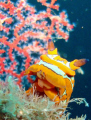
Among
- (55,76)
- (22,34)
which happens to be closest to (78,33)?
(22,34)

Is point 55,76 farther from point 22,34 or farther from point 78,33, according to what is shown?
point 78,33

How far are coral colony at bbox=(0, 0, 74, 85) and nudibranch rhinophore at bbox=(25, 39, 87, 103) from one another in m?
0.56

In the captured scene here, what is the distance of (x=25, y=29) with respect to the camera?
2799 millimetres

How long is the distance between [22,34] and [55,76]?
1.18 metres

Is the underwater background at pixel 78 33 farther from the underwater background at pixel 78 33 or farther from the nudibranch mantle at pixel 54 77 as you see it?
the nudibranch mantle at pixel 54 77

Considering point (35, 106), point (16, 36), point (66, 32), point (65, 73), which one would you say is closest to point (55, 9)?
point (66, 32)

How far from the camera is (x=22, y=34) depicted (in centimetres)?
275

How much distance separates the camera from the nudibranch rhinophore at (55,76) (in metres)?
2.02

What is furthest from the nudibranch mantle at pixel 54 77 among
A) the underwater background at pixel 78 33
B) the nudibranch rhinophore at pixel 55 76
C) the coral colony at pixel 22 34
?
the underwater background at pixel 78 33

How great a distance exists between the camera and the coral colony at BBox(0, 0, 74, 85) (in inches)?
106

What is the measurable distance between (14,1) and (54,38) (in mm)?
1144

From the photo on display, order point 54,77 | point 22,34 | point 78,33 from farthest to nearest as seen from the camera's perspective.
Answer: point 78,33
point 22,34
point 54,77

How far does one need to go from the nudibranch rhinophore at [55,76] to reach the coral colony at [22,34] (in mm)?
557

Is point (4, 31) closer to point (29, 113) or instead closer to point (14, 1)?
point (14, 1)
